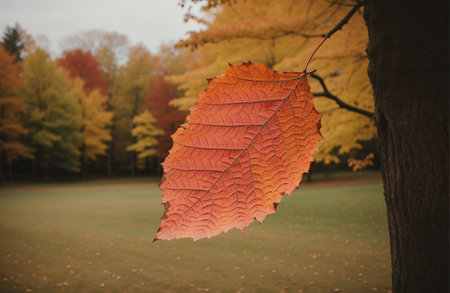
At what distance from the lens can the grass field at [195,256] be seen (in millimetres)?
5145

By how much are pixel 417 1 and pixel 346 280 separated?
17.3 feet

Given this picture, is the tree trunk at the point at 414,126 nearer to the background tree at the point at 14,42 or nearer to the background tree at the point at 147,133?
the background tree at the point at 147,133

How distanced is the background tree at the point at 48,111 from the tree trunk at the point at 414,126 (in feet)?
93.7

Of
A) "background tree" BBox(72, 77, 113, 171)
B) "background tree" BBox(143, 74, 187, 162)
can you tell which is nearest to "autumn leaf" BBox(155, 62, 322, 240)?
"background tree" BBox(143, 74, 187, 162)

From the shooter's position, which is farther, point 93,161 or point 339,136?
point 93,161

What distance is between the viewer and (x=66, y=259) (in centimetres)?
660

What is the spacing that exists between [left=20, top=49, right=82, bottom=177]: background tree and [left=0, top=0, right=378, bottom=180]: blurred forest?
8 centimetres

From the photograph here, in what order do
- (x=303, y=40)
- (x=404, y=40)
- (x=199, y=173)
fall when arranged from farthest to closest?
(x=303, y=40), (x=404, y=40), (x=199, y=173)

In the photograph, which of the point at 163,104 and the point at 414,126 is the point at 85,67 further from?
the point at 414,126

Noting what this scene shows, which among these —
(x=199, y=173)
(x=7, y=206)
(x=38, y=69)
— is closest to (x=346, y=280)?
(x=199, y=173)

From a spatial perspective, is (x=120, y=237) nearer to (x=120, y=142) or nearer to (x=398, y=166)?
(x=398, y=166)

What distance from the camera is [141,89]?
34.2 metres

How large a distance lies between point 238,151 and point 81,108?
33602mm

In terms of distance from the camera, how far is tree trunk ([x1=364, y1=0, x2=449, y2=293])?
733mm
